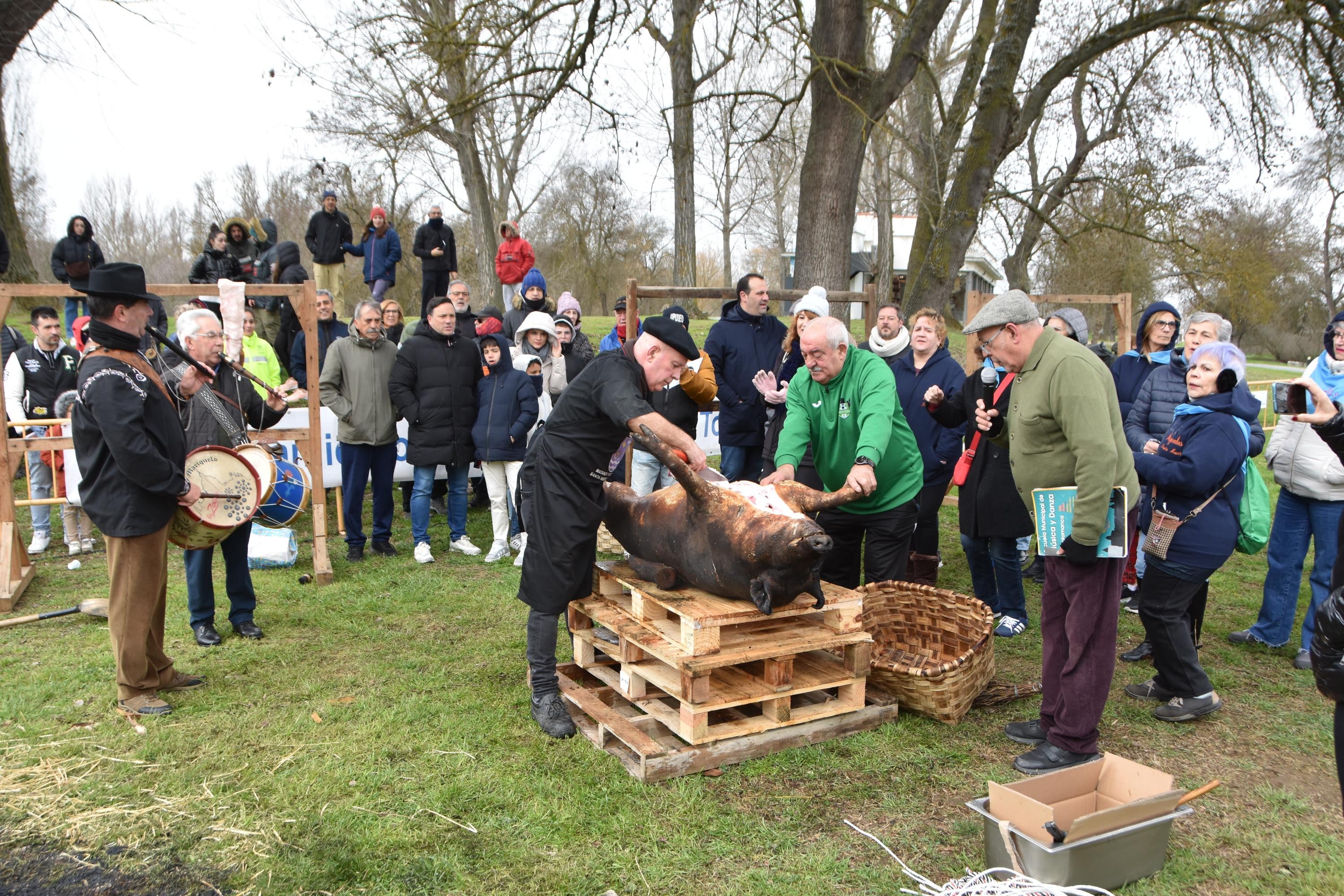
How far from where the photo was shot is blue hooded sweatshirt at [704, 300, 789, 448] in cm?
736

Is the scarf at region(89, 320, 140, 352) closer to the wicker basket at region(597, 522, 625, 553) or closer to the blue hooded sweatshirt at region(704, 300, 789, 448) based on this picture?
the wicker basket at region(597, 522, 625, 553)

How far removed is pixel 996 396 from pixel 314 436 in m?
5.29

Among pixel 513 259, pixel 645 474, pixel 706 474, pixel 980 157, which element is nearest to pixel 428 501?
pixel 645 474

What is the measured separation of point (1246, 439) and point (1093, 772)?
2.34 metres

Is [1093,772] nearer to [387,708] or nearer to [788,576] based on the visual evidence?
[788,576]

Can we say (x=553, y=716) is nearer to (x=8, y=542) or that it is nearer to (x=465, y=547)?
(x=465, y=547)

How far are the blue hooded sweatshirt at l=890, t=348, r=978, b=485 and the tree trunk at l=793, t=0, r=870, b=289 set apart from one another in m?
4.00

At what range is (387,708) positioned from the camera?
468 cm

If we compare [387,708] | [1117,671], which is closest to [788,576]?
[387,708]

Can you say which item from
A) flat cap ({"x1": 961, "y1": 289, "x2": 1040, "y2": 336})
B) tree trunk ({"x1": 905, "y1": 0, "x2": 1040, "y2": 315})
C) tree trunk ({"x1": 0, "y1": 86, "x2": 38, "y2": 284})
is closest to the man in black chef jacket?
flat cap ({"x1": 961, "y1": 289, "x2": 1040, "y2": 336})

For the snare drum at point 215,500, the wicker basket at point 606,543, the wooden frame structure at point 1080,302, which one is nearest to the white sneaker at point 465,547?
the wicker basket at point 606,543

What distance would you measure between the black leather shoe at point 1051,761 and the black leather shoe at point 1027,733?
0.84ft

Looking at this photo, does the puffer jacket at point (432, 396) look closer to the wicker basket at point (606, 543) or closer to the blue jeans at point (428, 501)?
the blue jeans at point (428, 501)

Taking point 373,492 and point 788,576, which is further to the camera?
point 373,492
